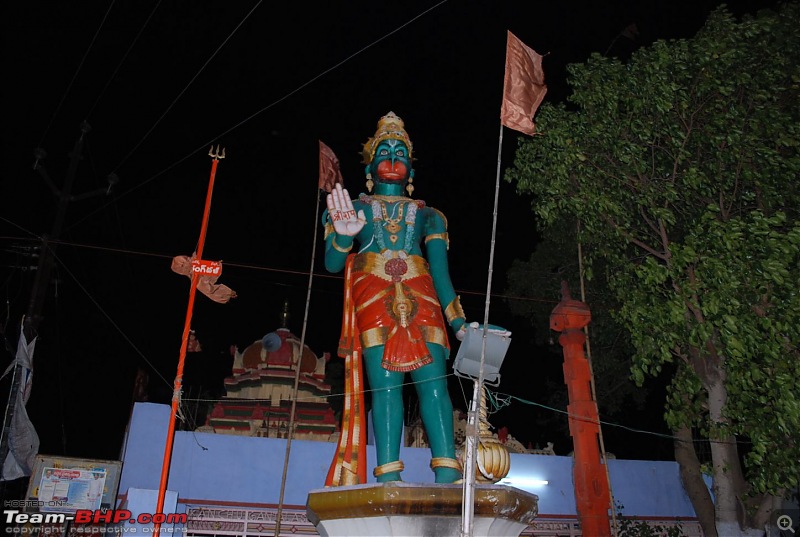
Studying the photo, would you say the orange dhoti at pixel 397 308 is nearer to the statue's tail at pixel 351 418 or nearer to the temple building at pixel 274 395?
the statue's tail at pixel 351 418

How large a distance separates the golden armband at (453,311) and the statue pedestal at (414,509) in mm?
1918

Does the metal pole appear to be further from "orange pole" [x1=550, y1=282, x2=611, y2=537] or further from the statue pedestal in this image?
"orange pole" [x1=550, y1=282, x2=611, y2=537]

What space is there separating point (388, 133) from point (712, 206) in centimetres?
368

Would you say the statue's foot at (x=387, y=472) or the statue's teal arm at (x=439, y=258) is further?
the statue's teal arm at (x=439, y=258)

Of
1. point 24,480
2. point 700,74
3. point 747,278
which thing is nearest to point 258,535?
point 24,480

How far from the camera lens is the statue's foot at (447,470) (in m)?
5.96

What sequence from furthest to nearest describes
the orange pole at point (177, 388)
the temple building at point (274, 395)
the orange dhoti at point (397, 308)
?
the temple building at point (274, 395)
the orange pole at point (177, 388)
the orange dhoti at point (397, 308)

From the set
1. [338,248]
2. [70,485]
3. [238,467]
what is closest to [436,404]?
[338,248]

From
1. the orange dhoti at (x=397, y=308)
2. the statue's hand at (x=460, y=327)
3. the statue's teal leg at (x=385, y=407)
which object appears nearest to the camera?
the statue's teal leg at (x=385, y=407)

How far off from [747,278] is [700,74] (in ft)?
9.68

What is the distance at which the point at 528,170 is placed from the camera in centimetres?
922
